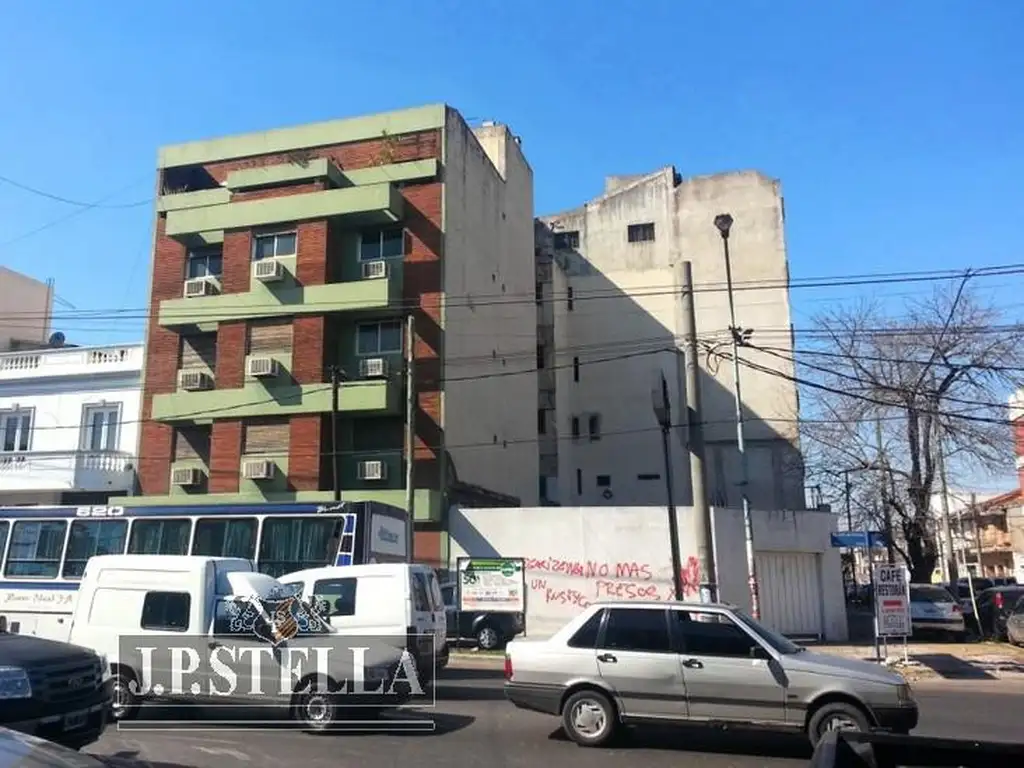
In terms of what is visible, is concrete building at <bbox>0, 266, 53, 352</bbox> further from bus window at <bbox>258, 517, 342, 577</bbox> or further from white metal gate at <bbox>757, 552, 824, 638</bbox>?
white metal gate at <bbox>757, 552, 824, 638</bbox>

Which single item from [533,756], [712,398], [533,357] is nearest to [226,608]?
[533,756]

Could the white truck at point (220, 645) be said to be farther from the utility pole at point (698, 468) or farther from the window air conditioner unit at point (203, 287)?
the window air conditioner unit at point (203, 287)

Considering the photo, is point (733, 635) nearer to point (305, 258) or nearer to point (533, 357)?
point (305, 258)

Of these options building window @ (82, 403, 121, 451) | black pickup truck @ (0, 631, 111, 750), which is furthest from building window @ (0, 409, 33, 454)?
black pickup truck @ (0, 631, 111, 750)

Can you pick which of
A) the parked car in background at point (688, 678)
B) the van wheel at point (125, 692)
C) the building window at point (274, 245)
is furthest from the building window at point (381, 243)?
the parked car in background at point (688, 678)

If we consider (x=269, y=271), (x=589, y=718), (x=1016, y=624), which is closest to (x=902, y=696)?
(x=589, y=718)

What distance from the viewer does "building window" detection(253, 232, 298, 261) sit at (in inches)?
1136

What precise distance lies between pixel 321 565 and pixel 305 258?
14.8 metres

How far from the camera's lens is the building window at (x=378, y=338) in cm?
2797

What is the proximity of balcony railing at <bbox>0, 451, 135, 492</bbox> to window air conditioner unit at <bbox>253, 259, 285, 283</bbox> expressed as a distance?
8.01 m

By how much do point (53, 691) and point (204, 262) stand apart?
25511mm

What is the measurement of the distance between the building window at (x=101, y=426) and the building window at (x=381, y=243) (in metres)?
10.5

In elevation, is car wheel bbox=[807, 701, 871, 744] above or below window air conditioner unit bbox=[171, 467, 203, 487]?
below

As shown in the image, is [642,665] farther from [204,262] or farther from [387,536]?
[204,262]
